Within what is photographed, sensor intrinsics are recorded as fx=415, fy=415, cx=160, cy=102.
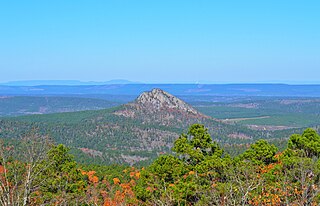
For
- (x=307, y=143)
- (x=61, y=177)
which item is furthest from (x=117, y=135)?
(x=307, y=143)

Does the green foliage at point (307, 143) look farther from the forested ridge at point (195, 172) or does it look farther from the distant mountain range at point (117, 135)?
the distant mountain range at point (117, 135)

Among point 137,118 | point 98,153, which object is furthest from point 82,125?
point 98,153

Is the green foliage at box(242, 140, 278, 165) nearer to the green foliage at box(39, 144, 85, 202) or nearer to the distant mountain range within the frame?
the green foliage at box(39, 144, 85, 202)

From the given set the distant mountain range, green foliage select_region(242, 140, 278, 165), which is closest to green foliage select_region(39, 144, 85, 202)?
green foliage select_region(242, 140, 278, 165)

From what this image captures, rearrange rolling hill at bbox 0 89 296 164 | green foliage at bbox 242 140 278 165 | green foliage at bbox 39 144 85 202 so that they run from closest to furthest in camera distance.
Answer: green foliage at bbox 39 144 85 202, green foliage at bbox 242 140 278 165, rolling hill at bbox 0 89 296 164

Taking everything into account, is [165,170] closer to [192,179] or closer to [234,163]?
[192,179]

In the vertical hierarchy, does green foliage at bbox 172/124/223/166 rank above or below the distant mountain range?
above

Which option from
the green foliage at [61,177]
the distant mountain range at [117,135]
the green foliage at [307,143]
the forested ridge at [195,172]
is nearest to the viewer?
the forested ridge at [195,172]

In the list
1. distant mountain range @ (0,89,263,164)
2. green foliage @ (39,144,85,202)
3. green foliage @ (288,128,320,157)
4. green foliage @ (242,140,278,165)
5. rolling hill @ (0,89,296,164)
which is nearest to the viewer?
green foliage @ (39,144,85,202)

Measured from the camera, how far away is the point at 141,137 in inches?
6486

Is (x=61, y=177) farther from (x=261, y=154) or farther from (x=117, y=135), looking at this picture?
(x=117, y=135)

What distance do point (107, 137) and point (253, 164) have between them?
124395 mm

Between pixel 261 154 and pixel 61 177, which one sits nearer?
pixel 61 177

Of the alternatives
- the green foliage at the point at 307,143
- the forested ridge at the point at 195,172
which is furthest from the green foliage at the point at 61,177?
the green foliage at the point at 307,143
